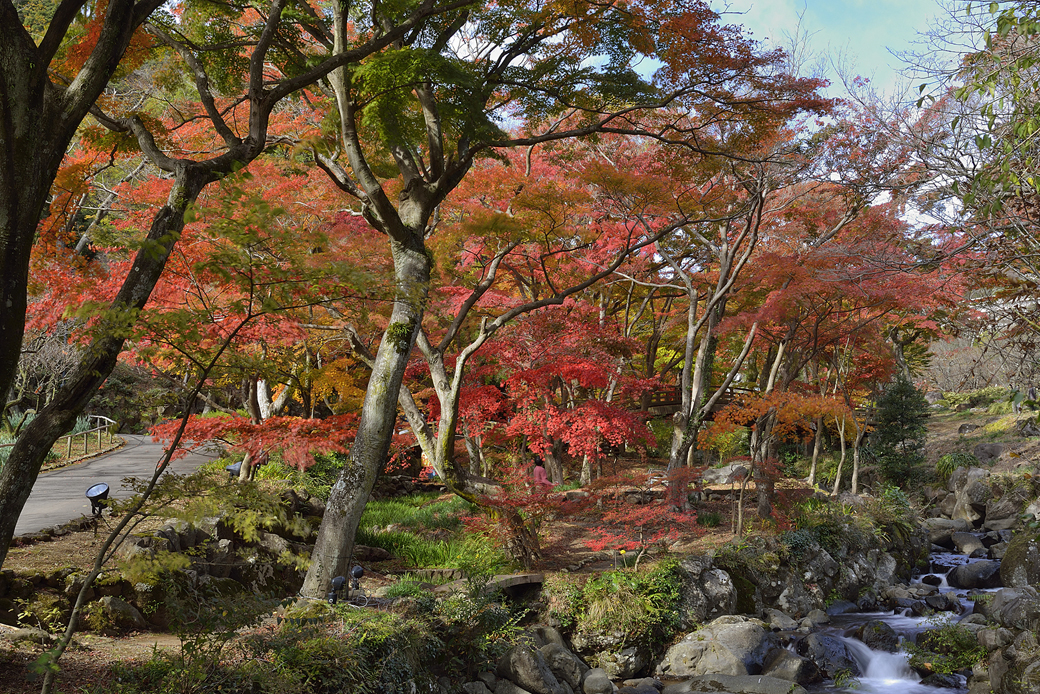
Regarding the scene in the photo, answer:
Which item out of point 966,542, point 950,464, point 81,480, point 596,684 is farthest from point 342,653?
point 950,464

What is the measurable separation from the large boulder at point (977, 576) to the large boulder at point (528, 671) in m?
8.68

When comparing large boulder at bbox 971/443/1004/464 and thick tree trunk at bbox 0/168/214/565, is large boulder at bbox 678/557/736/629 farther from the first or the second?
large boulder at bbox 971/443/1004/464

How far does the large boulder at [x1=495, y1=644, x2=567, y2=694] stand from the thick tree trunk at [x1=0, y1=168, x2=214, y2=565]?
5.07 meters

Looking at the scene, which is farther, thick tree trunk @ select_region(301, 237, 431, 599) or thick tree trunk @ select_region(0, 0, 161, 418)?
thick tree trunk @ select_region(301, 237, 431, 599)

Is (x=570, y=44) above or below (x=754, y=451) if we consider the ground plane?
above

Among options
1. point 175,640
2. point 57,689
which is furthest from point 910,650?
point 57,689

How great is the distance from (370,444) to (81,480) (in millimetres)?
7556

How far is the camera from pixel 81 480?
11398mm

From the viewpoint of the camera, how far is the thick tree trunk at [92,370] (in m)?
3.49

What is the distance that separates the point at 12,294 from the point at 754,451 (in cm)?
1088

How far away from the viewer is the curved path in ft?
27.4

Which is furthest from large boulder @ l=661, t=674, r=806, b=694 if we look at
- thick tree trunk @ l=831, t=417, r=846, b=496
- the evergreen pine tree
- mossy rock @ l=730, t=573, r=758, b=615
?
the evergreen pine tree

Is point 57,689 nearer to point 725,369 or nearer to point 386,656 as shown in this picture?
point 386,656

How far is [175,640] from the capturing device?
5852 mm
